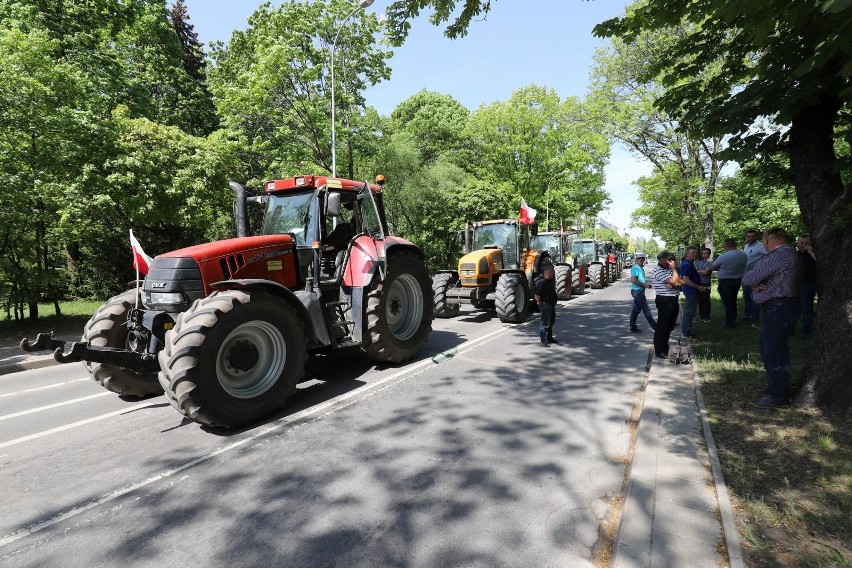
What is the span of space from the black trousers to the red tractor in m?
3.71

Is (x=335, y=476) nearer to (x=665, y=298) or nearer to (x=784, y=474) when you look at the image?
(x=784, y=474)

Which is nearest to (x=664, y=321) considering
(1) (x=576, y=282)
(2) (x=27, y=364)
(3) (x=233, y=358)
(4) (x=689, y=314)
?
(4) (x=689, y=314)

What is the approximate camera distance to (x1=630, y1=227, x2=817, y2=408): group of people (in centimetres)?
431

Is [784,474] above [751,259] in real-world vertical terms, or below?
below

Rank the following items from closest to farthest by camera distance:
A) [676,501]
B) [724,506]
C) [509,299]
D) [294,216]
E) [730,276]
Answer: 1. [724,506]
2. [676,501]
3. [294,216]
4. [730,276]
5. [509,299]

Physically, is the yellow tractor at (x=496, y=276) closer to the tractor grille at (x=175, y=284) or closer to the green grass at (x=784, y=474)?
the green grass at (x=784, y=474)

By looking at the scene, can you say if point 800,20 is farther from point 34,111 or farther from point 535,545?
point 34,111

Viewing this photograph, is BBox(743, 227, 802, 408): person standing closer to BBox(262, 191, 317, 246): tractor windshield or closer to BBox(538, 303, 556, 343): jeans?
BBox(538, 303, 556, 343): jeans

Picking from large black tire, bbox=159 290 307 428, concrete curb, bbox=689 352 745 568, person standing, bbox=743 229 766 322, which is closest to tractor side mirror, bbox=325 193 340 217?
large black tire, bbox=159 290 307 428

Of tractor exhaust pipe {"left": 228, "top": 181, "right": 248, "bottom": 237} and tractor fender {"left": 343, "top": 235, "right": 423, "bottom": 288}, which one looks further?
tractor fender {"left": 343, "top": 235, "right": 423, "bottom": 288}

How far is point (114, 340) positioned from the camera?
4754 millimetres

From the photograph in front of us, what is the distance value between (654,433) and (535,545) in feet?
6.52

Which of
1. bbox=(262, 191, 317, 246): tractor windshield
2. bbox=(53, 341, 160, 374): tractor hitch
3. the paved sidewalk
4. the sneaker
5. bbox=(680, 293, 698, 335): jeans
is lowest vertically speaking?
the paved sidewalk

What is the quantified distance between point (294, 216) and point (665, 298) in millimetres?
6020
